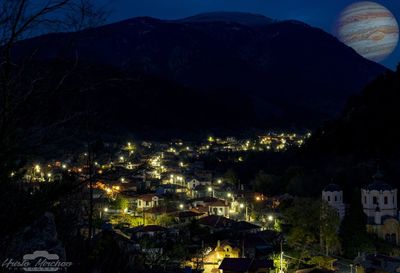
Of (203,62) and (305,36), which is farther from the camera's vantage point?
(305,36)

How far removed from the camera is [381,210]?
2097 centimetres

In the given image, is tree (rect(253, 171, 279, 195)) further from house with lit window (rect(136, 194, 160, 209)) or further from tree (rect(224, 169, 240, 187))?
house with lit window (rect(136, 194, 160, 209))

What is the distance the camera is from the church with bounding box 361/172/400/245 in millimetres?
20109

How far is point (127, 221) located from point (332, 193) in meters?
9.56

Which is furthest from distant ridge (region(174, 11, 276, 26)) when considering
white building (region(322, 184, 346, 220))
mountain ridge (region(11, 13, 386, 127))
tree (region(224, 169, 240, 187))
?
white building (region(322, 184, 346, 220))

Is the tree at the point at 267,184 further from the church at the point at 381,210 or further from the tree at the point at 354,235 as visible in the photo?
the tree at the point at 354,235

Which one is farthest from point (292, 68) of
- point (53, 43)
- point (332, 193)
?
point (53, 43)

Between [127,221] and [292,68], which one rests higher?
[292,68]

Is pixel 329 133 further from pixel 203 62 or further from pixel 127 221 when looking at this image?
pixel 203 62

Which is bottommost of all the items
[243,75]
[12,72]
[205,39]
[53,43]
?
[12,72]

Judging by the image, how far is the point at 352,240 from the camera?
1781 cm

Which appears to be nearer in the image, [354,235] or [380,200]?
[354,235]

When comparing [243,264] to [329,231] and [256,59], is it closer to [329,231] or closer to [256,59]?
[329,231]

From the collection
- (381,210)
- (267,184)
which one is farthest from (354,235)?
(267,184)
